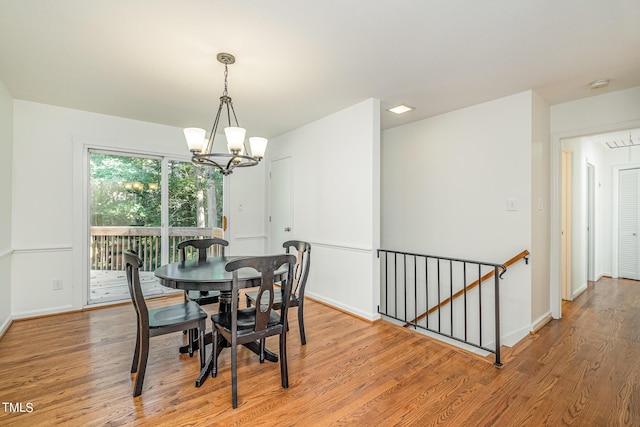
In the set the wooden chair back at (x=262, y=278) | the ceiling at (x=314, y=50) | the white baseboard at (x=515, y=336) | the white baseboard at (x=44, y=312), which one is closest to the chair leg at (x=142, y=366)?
the wooden chair back at (x=262, y=278)

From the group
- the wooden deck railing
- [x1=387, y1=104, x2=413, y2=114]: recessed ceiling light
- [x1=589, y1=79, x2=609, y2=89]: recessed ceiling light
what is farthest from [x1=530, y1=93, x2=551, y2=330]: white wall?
the wooden deck railing

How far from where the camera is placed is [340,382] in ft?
7.06

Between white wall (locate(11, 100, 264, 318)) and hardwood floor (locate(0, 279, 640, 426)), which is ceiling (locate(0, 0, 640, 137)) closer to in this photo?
white wall (locate(11, 100, 264, 318))

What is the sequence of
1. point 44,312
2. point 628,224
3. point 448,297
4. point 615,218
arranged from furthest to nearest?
point 615,218 → point 628,224 → point 448,297 → point 44,312

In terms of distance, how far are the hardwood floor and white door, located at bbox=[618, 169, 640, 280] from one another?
3262mm

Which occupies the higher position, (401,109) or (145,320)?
(401,109)

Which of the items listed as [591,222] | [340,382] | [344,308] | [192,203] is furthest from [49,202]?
[591,222]

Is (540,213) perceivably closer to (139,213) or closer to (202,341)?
(202,341)

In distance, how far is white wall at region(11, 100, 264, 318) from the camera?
133 inches

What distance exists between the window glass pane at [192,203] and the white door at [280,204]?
817 millimetres

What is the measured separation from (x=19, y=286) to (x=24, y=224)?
684 millimetres

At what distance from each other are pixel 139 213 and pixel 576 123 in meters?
5.34

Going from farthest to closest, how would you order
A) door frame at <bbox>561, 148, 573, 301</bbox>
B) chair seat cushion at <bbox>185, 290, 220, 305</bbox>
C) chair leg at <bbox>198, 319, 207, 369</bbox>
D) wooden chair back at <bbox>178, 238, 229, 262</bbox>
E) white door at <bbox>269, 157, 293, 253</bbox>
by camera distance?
white door at <bbox>269, 157, 293, 253</bbox>, door frame at <bbox>561, 148, 573, 301</bbox>, wooden chair back at <bbox>178, 238, 229, 262</bbox>, chair seat cushion at <bbox>185, 290, 220, 305</bbox>, chair leg at <bbox>198, 319, 207, 369</bbox>

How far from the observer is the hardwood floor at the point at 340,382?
1.80m
